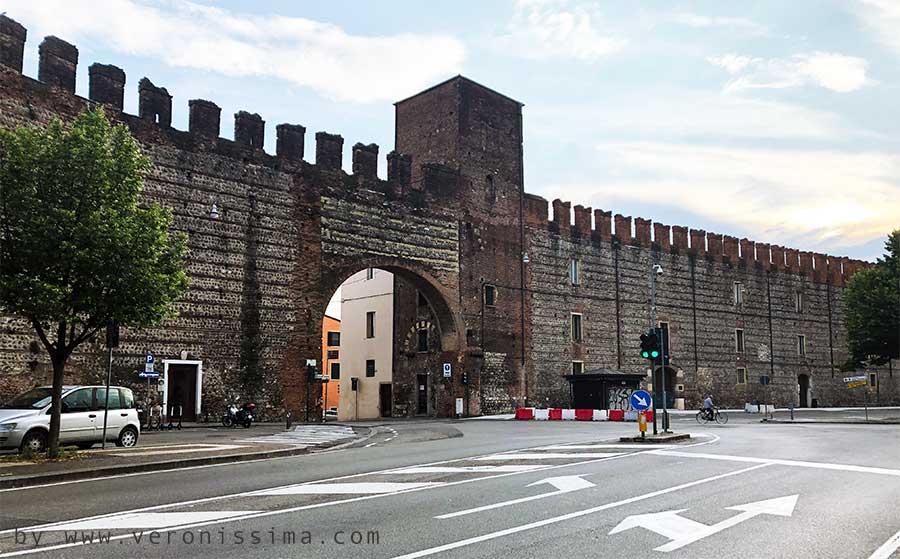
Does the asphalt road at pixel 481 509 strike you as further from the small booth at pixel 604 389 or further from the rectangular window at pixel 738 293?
the rectangular window at pixel 738 293

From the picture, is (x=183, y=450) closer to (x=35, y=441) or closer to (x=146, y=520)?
(x=35, y=441)

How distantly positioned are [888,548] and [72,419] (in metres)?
15.0

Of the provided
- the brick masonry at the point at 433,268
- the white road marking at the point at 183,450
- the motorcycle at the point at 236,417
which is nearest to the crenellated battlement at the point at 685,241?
the brick masonry at the point at 433,268

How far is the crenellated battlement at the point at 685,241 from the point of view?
1695 inches

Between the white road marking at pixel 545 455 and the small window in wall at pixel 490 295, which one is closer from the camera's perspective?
the white road marking at pixel 545 455

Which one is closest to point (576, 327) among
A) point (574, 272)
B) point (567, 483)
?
point (574, 272)

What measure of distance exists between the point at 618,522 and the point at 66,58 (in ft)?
81.4

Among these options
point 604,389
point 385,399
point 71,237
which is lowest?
point 385,399

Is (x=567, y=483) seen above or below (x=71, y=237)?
below

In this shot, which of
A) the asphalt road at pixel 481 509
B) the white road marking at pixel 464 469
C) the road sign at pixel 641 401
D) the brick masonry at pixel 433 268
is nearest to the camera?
the asphalt road at pixel 481 509

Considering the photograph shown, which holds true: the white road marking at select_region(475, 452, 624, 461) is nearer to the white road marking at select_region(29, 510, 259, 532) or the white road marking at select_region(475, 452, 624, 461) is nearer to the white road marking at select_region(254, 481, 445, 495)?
the white road marking at select_region(254, 481, 445, 495)

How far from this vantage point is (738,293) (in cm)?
5156

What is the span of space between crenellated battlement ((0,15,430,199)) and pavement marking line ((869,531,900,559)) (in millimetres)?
25788

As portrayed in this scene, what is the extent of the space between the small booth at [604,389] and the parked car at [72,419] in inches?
968
